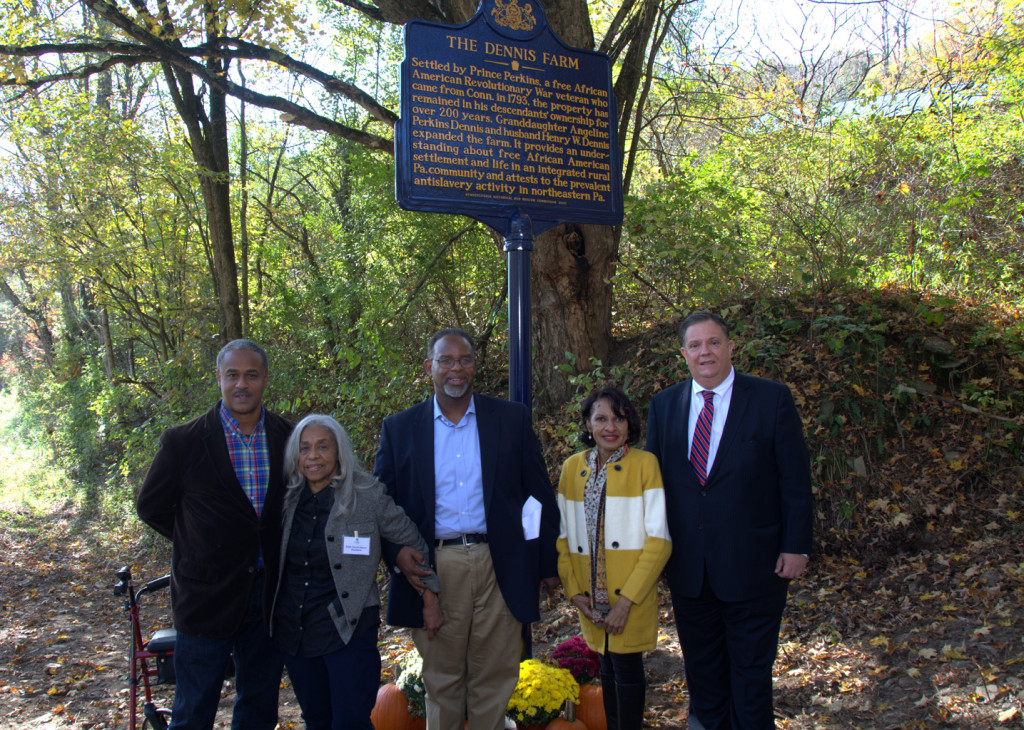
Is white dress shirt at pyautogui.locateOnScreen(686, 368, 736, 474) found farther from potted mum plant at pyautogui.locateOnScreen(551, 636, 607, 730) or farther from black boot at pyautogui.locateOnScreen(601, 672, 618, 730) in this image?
potted mum plant at pyautogui.locateOnScreen(551, 636, 607, 730)

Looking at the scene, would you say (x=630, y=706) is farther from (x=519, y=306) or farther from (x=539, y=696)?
(x=519, y=306)

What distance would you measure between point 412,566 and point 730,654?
1.53 meters

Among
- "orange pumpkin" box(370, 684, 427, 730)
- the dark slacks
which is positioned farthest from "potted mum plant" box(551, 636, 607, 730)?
"orange pumpkin" box(370, 684, 427, 730)

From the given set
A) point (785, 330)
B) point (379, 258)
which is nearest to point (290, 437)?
point (785, 330)

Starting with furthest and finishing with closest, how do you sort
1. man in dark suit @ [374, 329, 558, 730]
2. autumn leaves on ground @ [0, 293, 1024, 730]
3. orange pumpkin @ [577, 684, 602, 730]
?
autumn leaves on ground @ [0, 293, 1024, 730]
orange pumpkin @ [577, 684, 602, 730]
man in dark suit @ [374, 329, 558, 730]

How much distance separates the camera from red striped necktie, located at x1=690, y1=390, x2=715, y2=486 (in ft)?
11.5

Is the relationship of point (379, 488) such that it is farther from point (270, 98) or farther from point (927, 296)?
point (927, 296)

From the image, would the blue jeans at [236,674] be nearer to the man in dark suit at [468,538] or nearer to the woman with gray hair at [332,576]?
the woman with gray hair at [332,576]

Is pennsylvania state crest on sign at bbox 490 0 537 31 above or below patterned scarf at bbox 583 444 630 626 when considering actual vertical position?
above

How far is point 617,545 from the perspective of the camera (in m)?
3.49

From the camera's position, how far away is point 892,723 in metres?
3.96

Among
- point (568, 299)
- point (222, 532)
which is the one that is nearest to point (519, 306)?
point (222, 532)

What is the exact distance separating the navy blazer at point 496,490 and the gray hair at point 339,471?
201mm

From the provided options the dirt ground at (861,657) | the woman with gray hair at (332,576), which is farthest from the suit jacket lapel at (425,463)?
the dirt ground at (861,657)
